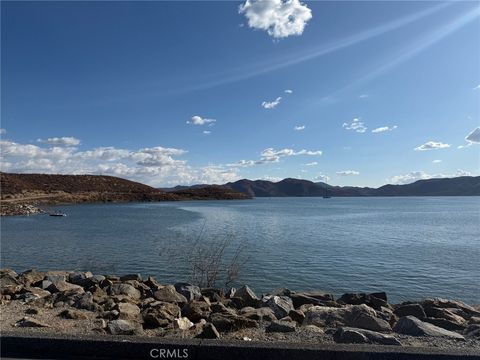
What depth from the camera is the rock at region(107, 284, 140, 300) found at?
1267 centimetres

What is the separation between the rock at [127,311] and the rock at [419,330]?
5.45 meters

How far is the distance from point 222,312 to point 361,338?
3.72m

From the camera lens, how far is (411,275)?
20750 millimetres

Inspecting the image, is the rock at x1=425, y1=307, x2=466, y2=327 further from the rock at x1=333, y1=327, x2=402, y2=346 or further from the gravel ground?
the rock at x1=333, y1=327, x2=402, y2=346

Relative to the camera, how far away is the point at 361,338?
6.98m

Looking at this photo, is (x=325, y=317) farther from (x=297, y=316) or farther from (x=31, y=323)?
(x=31, y=323)

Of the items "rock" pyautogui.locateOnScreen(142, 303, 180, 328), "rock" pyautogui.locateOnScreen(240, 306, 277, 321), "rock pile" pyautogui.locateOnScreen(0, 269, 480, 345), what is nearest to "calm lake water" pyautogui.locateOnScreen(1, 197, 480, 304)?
"rock pile" pyautogui.locateOnScreen(0, 269, 480, 345)

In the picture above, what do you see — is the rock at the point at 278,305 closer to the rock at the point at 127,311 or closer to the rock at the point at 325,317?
the rock at the point at 325,317

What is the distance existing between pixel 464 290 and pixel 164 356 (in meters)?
16.5

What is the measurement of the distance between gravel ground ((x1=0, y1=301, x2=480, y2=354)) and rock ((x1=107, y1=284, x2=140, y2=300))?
3351mm

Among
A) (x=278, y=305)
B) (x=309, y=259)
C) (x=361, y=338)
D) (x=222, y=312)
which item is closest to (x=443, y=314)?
(x=278, y=305)

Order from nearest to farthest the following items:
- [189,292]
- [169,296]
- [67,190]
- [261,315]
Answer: [261,315] → [169,296] → [189,292] → [67,190]

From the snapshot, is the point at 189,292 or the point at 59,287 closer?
the point at 59,287

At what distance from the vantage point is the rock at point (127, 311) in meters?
9.15
